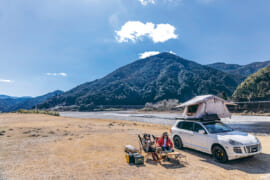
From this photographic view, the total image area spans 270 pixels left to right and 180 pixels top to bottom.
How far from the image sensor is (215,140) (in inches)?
288

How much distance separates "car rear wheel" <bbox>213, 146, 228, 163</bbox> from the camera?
273 inches

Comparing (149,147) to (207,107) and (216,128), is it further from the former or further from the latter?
(207,107)

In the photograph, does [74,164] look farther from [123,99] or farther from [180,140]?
[123,99]

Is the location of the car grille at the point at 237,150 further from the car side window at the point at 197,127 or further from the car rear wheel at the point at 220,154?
the car side window at the point at 197,127

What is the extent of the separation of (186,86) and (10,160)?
189059mm

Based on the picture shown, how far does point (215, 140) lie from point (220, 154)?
1.96 ft

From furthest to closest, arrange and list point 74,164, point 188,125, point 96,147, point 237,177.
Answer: point 96,147, point 188,125, point 74,164, point 237,177

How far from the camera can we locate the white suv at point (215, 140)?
22.0ft

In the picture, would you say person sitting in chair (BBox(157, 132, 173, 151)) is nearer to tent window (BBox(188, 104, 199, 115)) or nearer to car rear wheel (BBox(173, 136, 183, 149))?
car rear wheel (BBox(173, 136, 183, 149))

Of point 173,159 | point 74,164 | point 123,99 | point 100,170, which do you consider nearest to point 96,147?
point 74,164

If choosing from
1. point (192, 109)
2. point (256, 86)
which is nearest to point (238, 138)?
point (192, 109)

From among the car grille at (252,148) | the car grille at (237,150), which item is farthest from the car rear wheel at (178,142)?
the car grille at (252,148)

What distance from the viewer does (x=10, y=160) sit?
25.0ft

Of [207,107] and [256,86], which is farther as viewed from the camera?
[256,86]
